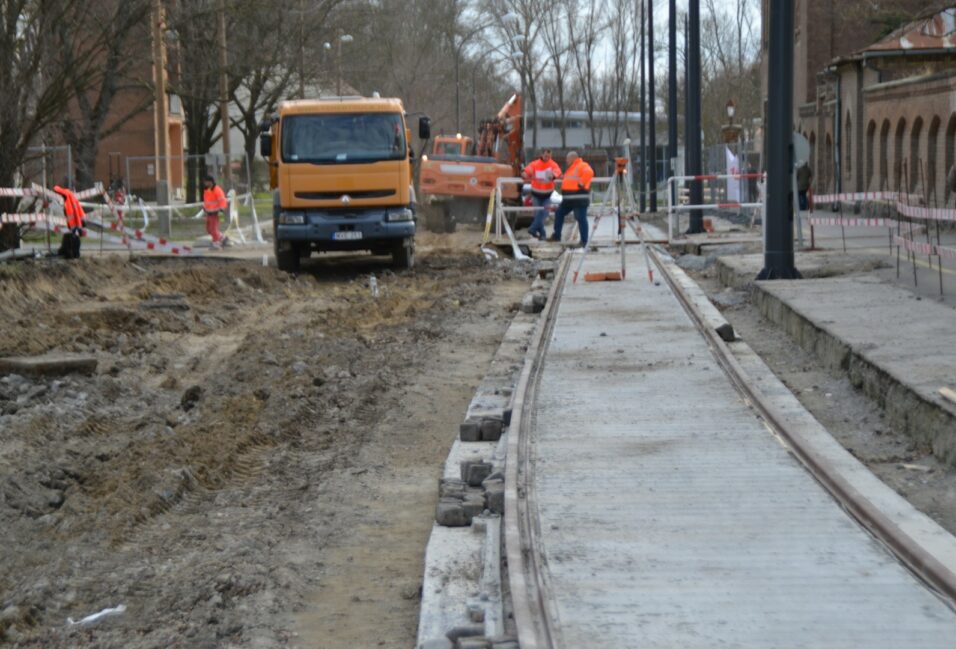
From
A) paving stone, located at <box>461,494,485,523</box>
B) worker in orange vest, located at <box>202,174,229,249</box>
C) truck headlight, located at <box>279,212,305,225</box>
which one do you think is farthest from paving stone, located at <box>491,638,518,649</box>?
worker in orange vest, located at <box>202,174,229,249</box>

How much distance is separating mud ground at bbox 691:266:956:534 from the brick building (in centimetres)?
1314

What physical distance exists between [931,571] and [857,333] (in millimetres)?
6923

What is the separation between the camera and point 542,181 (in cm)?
3017

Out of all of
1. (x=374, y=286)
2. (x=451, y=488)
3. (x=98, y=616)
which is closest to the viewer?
(x=98, y=616)

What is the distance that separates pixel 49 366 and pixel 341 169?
1140 cm

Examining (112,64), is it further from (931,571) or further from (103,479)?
(931,571)

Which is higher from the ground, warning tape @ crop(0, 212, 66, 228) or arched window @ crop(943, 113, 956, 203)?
arched window @ crop(943, 113, 956, 203)

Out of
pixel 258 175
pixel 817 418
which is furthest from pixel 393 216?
pixel 258 175

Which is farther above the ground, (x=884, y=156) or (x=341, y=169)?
(x=884, y=156)

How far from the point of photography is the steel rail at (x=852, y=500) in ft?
20.1

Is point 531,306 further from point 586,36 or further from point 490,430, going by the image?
point 586,36

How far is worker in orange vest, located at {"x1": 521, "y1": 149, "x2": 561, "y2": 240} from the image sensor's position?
3017 cm

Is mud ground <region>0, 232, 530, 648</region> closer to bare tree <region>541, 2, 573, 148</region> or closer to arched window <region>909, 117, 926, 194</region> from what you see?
arched window <region>909, 117, 926, 194</region>

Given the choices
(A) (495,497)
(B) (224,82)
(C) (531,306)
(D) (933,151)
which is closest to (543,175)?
(D) (933,151)
